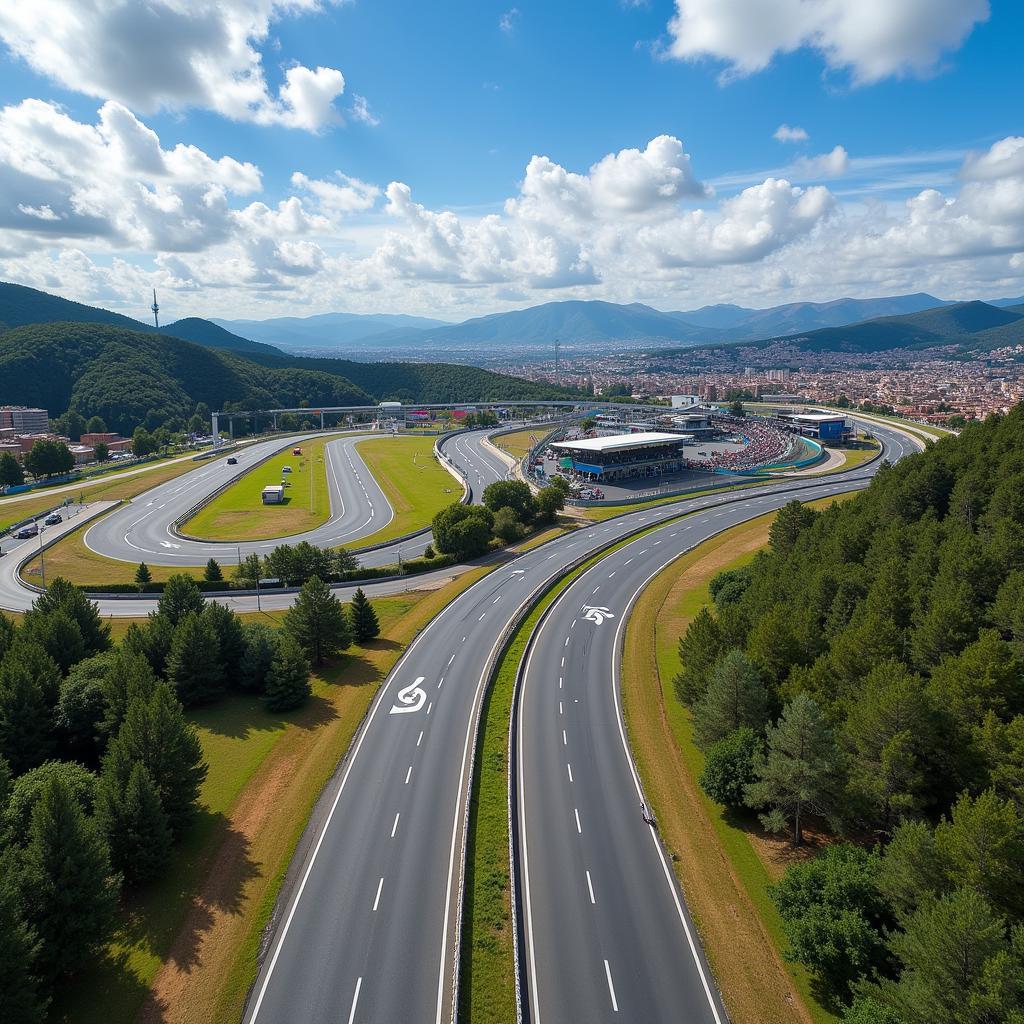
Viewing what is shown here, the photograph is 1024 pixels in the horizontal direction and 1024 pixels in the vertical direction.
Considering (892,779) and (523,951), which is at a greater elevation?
(892,779)

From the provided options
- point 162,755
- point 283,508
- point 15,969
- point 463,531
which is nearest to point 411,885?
point 162,755

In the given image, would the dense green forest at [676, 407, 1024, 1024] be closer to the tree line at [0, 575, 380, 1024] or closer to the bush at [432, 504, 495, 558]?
the tree line at [0, 575, 380, 1024]

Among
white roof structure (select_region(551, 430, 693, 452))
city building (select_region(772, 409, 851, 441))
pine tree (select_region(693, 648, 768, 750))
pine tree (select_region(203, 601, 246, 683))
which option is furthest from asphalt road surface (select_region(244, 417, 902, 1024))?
city building (select_region(772, 409, 851, 441))

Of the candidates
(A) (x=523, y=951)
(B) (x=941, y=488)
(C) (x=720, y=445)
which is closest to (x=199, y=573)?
(A) (x=523, y=951)

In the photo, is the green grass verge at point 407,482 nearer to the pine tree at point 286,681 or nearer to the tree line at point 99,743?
the tree line at point 99,743

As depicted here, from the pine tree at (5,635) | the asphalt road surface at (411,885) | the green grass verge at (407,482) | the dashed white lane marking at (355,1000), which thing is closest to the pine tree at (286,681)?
the asphalt road surface at (411,885)

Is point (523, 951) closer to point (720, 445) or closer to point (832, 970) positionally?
point (832, 970)
